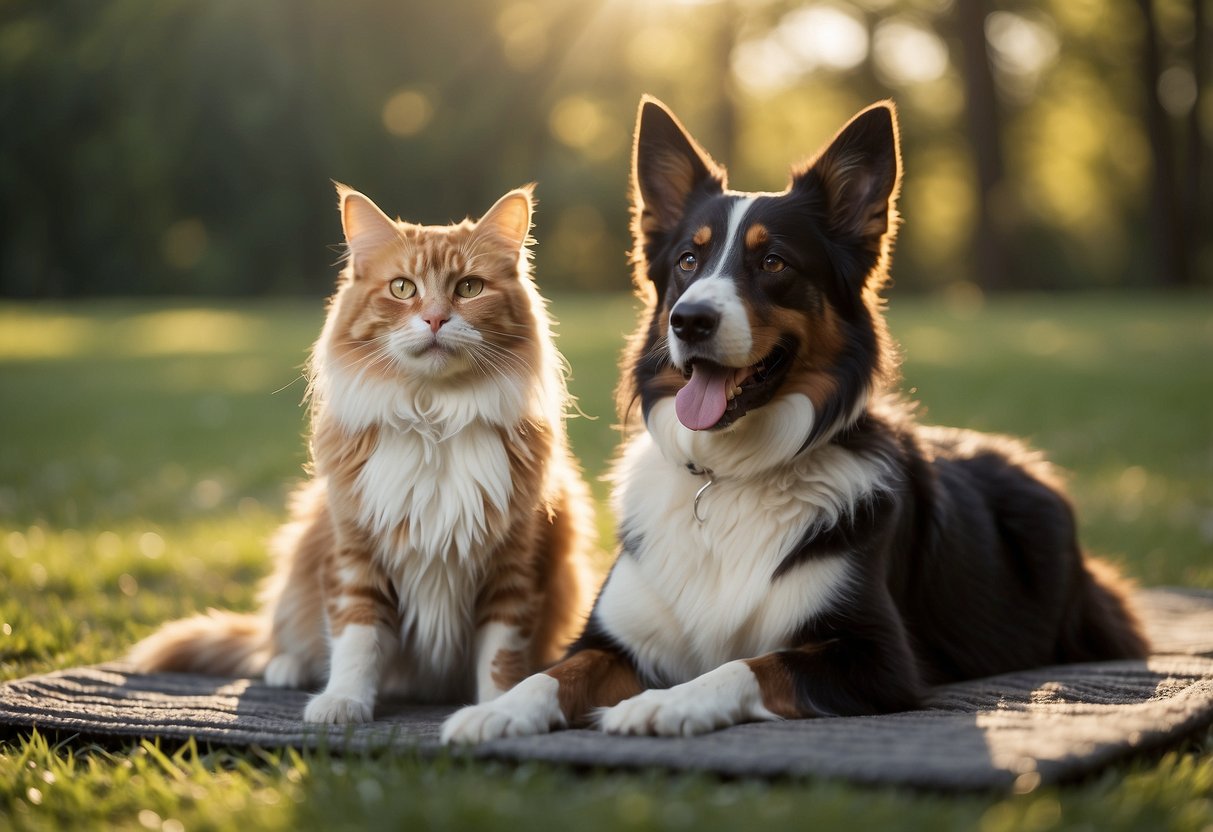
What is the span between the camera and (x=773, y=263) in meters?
3.59

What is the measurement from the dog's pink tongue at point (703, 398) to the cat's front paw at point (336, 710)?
125 cm

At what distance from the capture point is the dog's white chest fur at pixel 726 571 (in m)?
3.46

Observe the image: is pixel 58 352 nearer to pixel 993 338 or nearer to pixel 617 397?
pixel 993 338

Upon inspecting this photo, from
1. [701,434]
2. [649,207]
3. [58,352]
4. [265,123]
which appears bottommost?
[58,352]

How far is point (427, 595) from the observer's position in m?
3.82

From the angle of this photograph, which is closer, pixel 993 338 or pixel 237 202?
pixel 993 338

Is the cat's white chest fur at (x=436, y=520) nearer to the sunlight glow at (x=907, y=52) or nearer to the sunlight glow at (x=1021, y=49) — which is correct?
the sunlight glow at (x=1021, y=49)

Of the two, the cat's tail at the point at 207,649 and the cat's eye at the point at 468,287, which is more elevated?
the cat's eye at the point at 468,287

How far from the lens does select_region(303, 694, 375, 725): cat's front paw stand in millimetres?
3419

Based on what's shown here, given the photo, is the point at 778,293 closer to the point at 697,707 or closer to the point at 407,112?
the point at 697,707

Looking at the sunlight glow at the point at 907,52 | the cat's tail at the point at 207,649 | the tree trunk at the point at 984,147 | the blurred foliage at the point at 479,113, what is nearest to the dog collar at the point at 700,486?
the cat's tail at the point at 207,649

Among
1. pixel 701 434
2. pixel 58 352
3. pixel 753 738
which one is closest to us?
pixel 753 738

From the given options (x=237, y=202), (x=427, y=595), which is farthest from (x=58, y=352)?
(x=427, y=595)

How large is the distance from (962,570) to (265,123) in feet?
77.1
